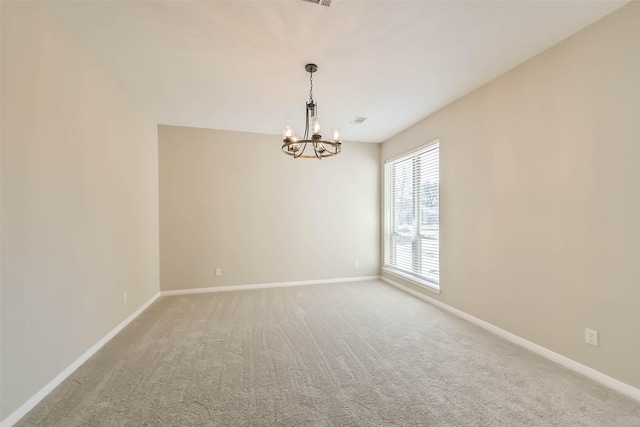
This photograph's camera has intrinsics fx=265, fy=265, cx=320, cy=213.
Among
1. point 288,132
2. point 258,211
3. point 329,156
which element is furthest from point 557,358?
point 258,211

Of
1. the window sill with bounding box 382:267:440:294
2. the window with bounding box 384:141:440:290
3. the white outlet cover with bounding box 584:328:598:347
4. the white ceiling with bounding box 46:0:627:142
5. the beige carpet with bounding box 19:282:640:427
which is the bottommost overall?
the beige carpet with bounding box 19:282:640:427

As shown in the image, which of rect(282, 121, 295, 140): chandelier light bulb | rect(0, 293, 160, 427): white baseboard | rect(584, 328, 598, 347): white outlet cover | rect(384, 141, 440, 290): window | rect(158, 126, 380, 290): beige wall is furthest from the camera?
rect(158, 126, 380, 290): beige wall

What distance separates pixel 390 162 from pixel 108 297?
468cm

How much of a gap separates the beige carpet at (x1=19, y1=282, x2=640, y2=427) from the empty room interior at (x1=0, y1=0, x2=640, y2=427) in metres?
0.02

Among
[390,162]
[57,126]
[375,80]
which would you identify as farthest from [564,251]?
[57,126]

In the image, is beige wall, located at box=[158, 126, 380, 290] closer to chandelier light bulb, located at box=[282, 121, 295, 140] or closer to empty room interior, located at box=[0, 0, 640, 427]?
empty room interior, located at box=[0, 0, 640, 427]

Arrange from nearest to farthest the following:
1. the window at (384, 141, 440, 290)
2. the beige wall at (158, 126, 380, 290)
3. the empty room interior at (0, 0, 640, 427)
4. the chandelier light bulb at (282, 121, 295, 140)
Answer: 1. the empty room interior at (0, 0, 640, 427)
2. the chandelier light bulb at (282, 121, 295, 140)
3. the window at (384, 141, 440, 290)
4. the beige wall at (158, 126, 380, 290)

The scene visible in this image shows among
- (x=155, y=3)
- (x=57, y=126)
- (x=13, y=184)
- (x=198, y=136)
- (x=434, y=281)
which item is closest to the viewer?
(x=13, y=184)

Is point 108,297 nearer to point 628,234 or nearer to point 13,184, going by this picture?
point 13,184

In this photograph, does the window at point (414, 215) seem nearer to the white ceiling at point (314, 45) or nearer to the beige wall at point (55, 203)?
the white ceiling at point (314, 45)

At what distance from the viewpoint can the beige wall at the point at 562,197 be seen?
1.93 m

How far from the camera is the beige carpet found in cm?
170

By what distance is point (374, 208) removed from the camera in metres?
5.43

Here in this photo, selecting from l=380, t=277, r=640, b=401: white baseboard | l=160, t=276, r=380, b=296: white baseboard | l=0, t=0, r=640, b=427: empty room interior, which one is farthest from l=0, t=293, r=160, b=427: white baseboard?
l=380, t=277, r=640, b=401: white baseboard
